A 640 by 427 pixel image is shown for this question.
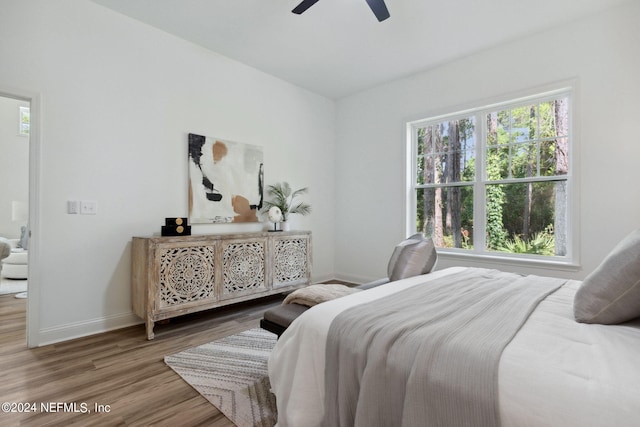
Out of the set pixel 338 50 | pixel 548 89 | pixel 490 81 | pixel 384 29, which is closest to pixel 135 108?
pixel 338 50

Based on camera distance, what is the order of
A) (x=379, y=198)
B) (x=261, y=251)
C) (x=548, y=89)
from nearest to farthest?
1. (x=548, y=89)
2. (x=261, y=251)
3. (x=379, y=198)

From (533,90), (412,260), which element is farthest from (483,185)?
(412,260)

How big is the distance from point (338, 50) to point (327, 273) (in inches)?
120

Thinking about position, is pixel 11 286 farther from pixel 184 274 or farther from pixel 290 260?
pixel 290 260

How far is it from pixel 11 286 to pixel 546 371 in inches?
235

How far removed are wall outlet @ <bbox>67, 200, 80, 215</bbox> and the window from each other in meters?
3.57

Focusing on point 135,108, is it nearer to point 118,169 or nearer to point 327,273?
point 118,169

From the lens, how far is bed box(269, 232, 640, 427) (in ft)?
2.42

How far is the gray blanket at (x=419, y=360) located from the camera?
85cm

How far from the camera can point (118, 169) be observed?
2.76m

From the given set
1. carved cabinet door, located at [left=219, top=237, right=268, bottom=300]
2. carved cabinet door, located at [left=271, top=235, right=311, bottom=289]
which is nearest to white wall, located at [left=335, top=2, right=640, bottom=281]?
carved cabinet door, located at [left=271, top=235, right=311, bottom=289]

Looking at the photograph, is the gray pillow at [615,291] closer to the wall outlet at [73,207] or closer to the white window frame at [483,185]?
the white window frame at [483,185]

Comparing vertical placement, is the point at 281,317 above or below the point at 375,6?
below

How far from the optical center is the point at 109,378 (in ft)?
6.28
